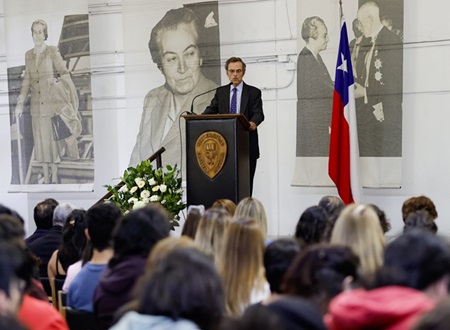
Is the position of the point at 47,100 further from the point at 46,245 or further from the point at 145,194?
the point at 46,245

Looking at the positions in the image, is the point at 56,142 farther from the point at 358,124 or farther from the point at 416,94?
the point at 416,94

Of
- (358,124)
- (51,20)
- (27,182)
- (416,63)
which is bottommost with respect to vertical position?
(27,182)

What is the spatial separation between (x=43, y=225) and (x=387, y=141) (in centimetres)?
420

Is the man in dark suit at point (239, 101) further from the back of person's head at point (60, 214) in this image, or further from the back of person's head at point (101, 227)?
the back of person's head at point (101, 227)

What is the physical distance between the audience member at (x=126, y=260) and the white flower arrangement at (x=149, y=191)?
378 cm

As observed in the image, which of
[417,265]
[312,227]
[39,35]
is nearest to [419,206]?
[312,227]

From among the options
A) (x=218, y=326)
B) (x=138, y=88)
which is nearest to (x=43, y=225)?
(x=218, y=326)

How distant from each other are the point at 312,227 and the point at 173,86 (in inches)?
234

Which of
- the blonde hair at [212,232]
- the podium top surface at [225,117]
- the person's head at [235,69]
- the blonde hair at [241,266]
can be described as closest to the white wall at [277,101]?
the person's head at [235,69]

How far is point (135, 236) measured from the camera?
121 inches

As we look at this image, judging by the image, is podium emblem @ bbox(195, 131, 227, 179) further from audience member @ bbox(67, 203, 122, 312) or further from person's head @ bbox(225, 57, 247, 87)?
audience member @ bbox(67, 203, 122, 312)

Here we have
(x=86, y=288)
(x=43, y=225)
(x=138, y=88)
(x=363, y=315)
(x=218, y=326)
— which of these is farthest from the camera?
(x=138, y=88)

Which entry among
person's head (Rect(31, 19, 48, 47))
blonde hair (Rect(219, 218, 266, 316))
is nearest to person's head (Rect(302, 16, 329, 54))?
person's head (Rect(31, 19, 48, 47))

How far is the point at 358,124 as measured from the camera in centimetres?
848
